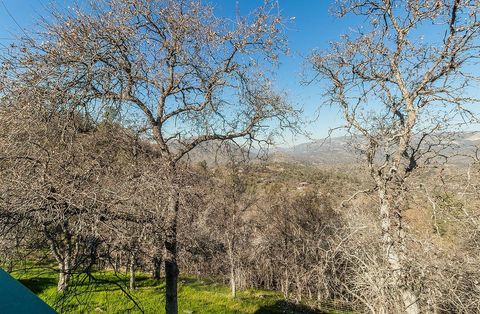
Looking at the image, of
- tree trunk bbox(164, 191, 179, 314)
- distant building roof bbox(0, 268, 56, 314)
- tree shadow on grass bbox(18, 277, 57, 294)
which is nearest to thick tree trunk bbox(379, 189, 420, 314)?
tree trunk bbox(164, 191, 179, 314)

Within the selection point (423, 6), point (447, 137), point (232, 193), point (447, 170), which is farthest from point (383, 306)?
point (232, 193)

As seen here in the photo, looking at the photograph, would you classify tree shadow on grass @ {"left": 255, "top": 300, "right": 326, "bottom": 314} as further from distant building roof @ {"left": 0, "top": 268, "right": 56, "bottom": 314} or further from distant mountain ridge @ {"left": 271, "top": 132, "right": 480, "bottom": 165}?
distant building roof @ {"left": 0, "top": 268, "right": 56, "bottom": 314}

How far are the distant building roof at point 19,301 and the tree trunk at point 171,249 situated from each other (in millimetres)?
3324

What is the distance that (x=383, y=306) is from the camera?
164 inches

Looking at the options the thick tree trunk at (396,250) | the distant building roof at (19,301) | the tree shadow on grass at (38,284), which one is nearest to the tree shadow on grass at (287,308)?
the tree shadow on grass at (38,284)

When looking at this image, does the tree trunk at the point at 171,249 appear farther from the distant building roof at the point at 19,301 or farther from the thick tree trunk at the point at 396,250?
the distant building roof at the point at 19,301

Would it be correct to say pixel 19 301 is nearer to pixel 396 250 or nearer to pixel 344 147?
pixel 396 250

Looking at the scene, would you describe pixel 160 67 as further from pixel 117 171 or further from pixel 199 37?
pixel 117 171

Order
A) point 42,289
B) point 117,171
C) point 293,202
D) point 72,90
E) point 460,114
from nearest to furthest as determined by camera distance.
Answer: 1. point 72,90
2. point 117,171
3. point 460,114
4. point 42,289
5. point 293,202

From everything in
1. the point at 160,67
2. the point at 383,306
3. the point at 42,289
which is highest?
the point at 160,67

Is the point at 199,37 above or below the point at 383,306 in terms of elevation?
above

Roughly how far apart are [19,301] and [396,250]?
5.32 meters

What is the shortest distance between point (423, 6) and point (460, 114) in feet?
9.23

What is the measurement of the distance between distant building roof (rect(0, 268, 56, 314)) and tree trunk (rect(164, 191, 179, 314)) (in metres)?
3.32
